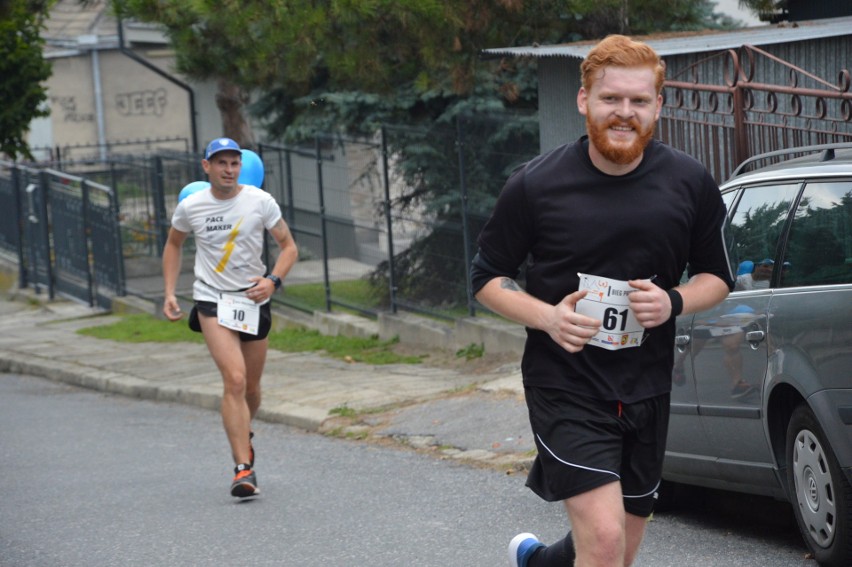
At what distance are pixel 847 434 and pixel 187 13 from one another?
939cm

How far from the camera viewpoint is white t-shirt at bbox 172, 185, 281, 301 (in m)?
8.22

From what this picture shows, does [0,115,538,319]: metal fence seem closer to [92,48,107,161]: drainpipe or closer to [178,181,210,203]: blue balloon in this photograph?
[178,181,210,203]: blue balloon

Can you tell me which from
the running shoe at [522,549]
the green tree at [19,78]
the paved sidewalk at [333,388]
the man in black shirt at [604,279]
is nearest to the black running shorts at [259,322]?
the paved sidewalk at [333,388]

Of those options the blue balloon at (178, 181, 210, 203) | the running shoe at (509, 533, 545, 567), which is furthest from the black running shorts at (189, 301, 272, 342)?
the running shoe at (509, 533, 545, 567)

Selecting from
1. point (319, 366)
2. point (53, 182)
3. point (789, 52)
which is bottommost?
point (319, 366)

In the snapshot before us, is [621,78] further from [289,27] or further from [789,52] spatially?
[289,27]

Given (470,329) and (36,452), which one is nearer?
(36,452)

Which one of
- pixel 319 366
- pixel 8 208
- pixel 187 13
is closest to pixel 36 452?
pixel 319 366

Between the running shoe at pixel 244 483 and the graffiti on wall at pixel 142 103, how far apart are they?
34546 mm

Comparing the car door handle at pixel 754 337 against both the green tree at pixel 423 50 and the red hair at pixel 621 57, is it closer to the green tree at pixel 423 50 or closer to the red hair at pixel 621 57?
the red hair at pixel 621 57

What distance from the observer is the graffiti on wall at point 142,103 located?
136ft

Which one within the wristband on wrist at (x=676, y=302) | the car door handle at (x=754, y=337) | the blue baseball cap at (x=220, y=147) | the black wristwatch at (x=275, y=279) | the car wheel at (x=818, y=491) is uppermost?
the blue baseball cap at (x=220, y=147)

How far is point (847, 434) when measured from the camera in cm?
534

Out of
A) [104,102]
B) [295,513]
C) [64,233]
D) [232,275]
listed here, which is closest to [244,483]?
[295,513]
